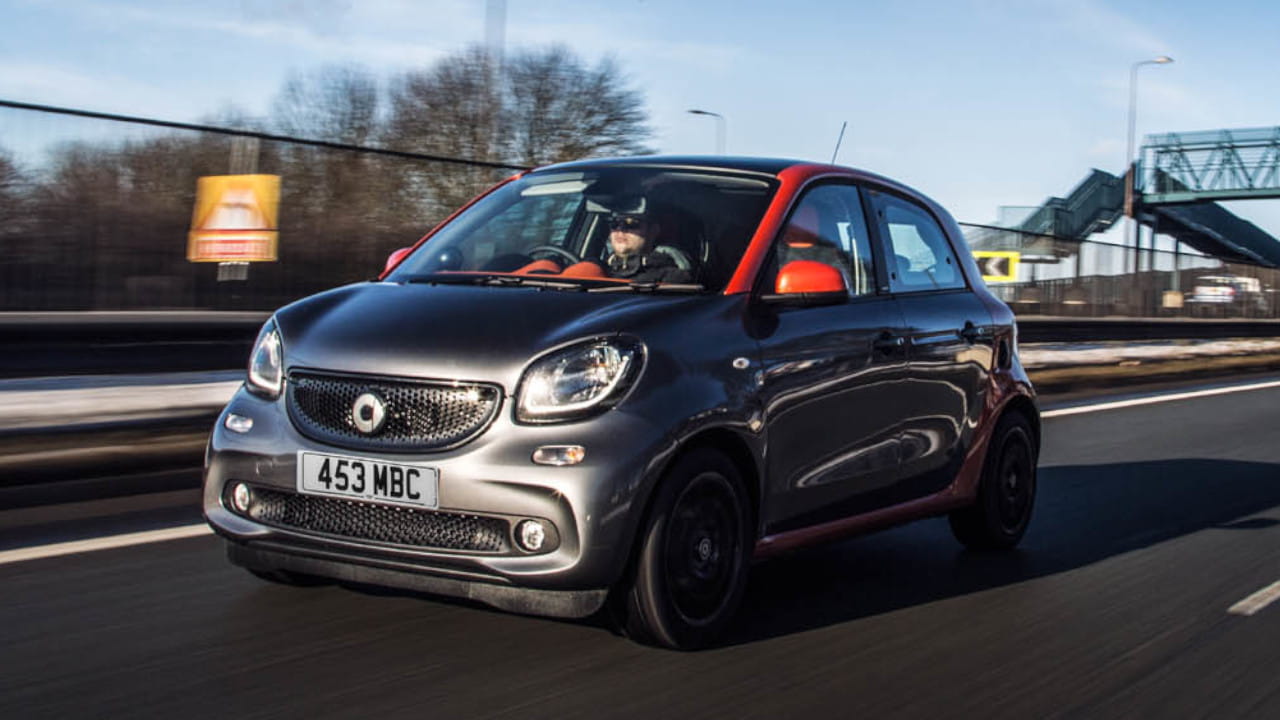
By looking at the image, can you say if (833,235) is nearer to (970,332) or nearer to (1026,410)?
(970,332)

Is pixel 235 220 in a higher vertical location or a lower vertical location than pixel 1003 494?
higher

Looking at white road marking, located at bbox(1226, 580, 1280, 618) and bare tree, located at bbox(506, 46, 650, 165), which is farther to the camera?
bare tree, located at bbox(506, 46, 650, 165)

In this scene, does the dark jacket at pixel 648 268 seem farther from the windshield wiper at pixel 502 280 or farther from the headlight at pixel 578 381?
the headlight at pixel 578 381

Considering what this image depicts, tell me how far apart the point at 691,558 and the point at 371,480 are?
1.03 metres

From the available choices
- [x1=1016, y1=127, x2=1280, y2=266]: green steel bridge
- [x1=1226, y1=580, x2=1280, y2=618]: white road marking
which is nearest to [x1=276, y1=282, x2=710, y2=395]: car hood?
[x1=1226, y1=580, x2=1280, y2=618]: white road marking

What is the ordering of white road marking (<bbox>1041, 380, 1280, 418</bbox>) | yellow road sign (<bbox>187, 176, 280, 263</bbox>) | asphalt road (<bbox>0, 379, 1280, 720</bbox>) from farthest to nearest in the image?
white road marking (<bbox>1041, 380, 1280, 418</bbox>) → yellow road sign (<bbox>187, 176, 280, 263</bbox>) → asphalt road (<bbox>0, 379, 1280, 720</bbox>)

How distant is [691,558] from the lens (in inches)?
187

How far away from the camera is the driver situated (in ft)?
17.2

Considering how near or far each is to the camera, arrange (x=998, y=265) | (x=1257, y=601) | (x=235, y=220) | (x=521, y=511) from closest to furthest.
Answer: (x=521, y=511) < (x=1257, y=601) < (x=235, y=220) < (x=998, y=265)

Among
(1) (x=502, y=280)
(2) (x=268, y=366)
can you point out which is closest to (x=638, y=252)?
(1) (x=502, y=280)

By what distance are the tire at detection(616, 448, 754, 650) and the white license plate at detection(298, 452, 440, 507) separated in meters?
0.66

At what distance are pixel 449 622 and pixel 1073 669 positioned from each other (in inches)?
80.6

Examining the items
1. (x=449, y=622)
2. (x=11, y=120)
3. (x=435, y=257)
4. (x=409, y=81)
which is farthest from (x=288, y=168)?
(x=409, y=81)

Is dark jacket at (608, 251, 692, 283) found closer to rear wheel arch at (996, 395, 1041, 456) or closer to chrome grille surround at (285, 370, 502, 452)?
chrome grille surround at (285, 370, 502, 452)
